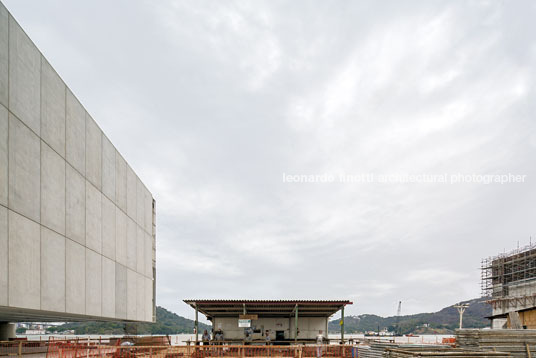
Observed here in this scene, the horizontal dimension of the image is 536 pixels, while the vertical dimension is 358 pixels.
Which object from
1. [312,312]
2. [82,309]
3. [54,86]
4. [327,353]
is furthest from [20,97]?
[312,312]

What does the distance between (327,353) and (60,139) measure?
771 inches

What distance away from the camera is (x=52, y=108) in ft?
80.8

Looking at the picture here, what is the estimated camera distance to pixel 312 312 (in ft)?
133

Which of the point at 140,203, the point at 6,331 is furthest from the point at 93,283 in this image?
the point at 6,331

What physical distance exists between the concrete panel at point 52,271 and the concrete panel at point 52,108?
4581 millimetres

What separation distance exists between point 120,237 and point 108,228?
3128 mm

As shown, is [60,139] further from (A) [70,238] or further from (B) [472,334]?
(B) [472,334]

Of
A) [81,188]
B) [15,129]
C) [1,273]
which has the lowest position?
[1,273]

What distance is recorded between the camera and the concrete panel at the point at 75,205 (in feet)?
86.1

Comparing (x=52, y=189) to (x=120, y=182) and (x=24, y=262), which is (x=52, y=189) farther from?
(x=120, y=182)

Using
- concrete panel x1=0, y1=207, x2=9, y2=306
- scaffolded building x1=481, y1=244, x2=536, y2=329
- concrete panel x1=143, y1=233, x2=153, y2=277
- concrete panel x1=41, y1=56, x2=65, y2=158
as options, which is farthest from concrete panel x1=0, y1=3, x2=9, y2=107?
scaffolded building x1=481, y1=244, x2=536, y2=329

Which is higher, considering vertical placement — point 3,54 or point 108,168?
point 3,54

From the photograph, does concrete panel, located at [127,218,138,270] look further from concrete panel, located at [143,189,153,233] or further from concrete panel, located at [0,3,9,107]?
concrete panel, located at [0,3,9,107]

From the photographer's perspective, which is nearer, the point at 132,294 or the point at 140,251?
the point at 132,294
